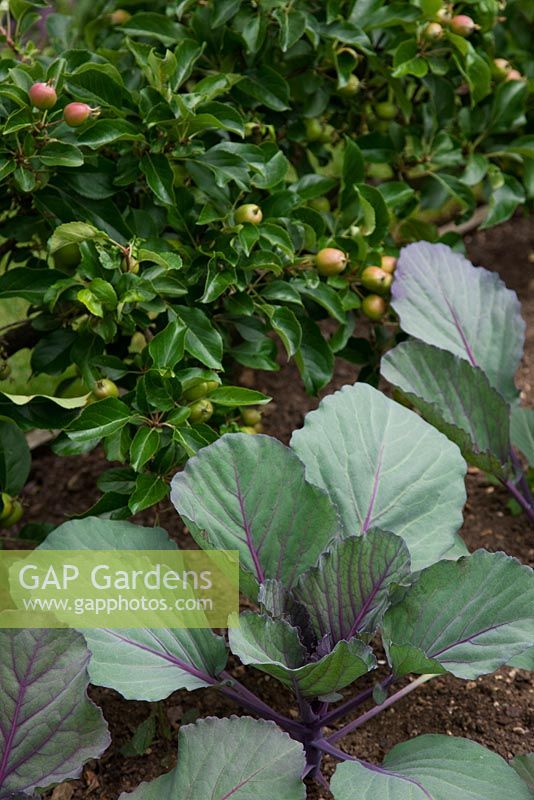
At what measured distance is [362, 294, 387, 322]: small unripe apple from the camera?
1.80m

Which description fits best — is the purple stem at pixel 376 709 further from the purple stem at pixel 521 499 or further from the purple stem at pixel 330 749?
the purple stem at pixel 521 499

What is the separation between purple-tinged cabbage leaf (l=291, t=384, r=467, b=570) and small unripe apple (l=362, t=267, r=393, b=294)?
0.33m

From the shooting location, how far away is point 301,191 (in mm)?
1808

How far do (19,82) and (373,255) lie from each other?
27.9 inches

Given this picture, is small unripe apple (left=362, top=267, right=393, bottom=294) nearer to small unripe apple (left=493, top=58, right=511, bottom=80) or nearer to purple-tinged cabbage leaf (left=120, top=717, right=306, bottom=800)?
small unripe apple (left=493, top=58, right=511, bottom=80)

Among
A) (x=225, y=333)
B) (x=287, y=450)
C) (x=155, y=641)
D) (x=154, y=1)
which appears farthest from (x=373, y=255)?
(x=155, y=641)

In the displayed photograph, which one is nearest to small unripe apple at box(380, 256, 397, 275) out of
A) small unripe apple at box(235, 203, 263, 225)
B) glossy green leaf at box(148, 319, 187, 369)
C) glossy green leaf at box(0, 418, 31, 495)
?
small unripe apple at box(235, 203, 263, 225)

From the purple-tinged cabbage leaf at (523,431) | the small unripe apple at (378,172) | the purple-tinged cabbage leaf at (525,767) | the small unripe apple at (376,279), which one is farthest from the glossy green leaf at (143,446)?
the small unripe apple at (378,172)

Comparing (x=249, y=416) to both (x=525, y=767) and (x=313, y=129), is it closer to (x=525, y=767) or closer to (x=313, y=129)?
(x=313, y=129)

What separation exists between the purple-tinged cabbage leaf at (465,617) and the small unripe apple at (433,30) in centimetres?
104

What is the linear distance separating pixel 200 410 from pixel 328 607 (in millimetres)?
369

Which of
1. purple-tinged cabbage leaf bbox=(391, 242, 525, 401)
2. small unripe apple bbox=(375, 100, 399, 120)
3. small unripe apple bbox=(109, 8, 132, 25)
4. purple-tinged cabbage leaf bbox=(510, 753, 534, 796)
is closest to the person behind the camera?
purple-tinged cabbage leaf bbox=(510, 753, 534, 796)

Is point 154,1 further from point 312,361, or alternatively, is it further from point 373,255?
point 312,361

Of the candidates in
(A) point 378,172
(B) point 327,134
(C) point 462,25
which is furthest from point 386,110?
(A) point 378,172
